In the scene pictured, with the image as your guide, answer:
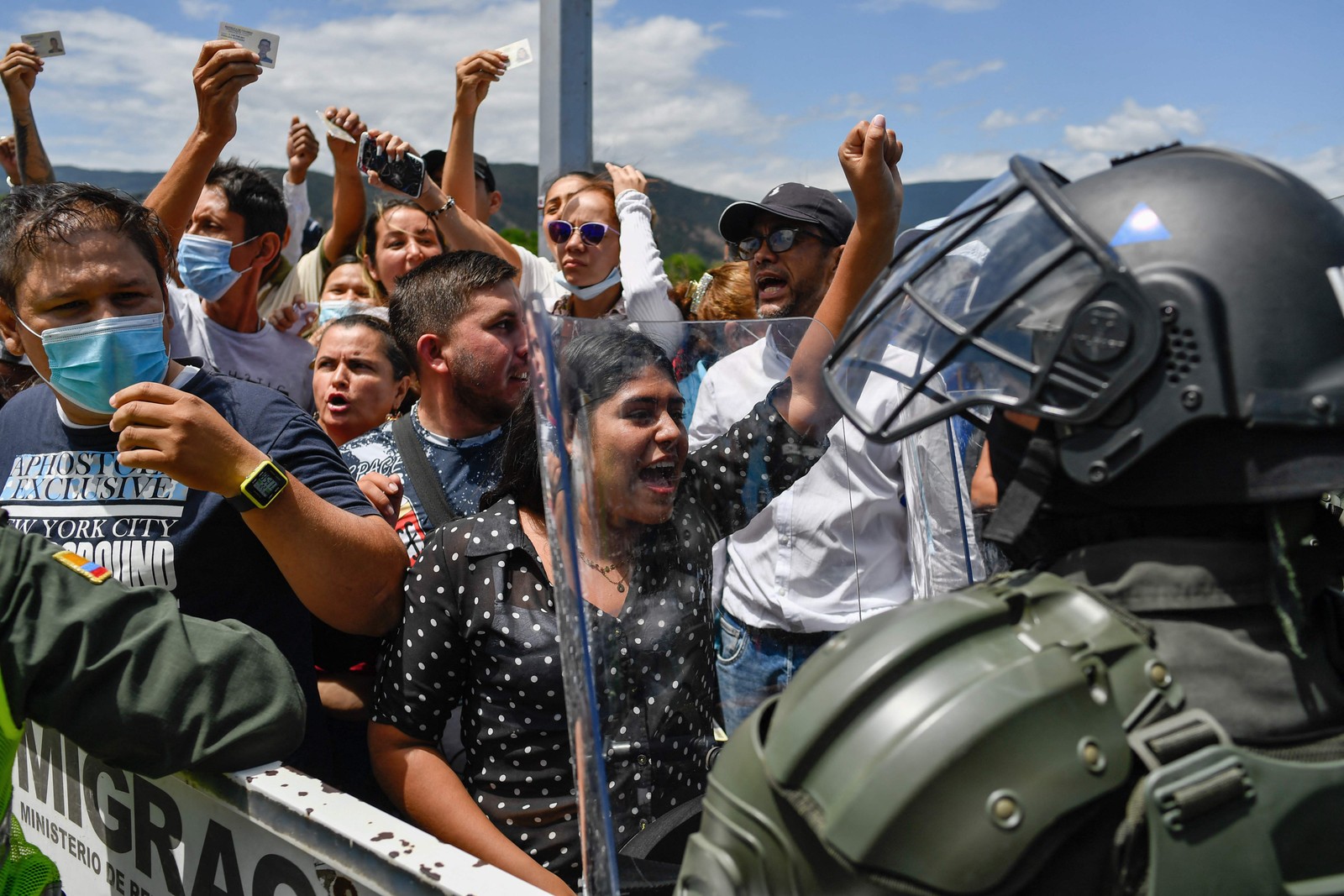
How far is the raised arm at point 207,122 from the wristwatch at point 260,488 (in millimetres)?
1750

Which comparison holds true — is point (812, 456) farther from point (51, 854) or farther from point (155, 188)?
point (155, 188)

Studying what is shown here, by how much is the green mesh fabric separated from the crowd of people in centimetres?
48

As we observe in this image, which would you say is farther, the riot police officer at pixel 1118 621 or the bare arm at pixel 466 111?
the bare arm at pixel 466 111

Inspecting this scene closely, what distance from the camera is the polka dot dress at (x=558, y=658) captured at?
1.52 meters

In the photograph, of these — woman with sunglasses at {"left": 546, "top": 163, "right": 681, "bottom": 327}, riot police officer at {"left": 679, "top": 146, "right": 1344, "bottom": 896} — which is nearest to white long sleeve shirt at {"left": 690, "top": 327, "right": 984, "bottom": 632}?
riot police officer at {"left": 679, "top": 146, "right": 1344, "bottom": 896}

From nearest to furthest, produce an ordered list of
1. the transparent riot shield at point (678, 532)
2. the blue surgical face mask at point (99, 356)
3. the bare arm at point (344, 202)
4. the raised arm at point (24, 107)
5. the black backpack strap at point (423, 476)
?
1. the transparent riot shield at point (678, 532)
2. the blue surgical face mask at point (99, 356)
3. the black backpack strap at point (423, 476)
4. the raised arm at point (24, 107)
5. the bare arm at point (344, 202)

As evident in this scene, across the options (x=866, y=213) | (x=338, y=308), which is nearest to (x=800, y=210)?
(x=866, y=213)

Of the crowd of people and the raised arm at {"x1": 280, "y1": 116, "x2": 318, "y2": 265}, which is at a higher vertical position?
the raised arm at {"x1": 280, "y1": 116, "x2": 318, "y2": 265}

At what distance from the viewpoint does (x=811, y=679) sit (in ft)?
3.42

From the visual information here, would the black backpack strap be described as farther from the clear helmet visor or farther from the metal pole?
the metal pole

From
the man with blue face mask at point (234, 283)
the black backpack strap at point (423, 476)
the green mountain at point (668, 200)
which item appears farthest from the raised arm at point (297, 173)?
the black backpack strap at point (423, 476)

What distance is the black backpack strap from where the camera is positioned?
2.74 m

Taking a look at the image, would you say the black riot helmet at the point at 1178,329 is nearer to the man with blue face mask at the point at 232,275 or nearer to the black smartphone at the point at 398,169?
the black smartphone at the point at 398,169

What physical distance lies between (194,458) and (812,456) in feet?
3.80
